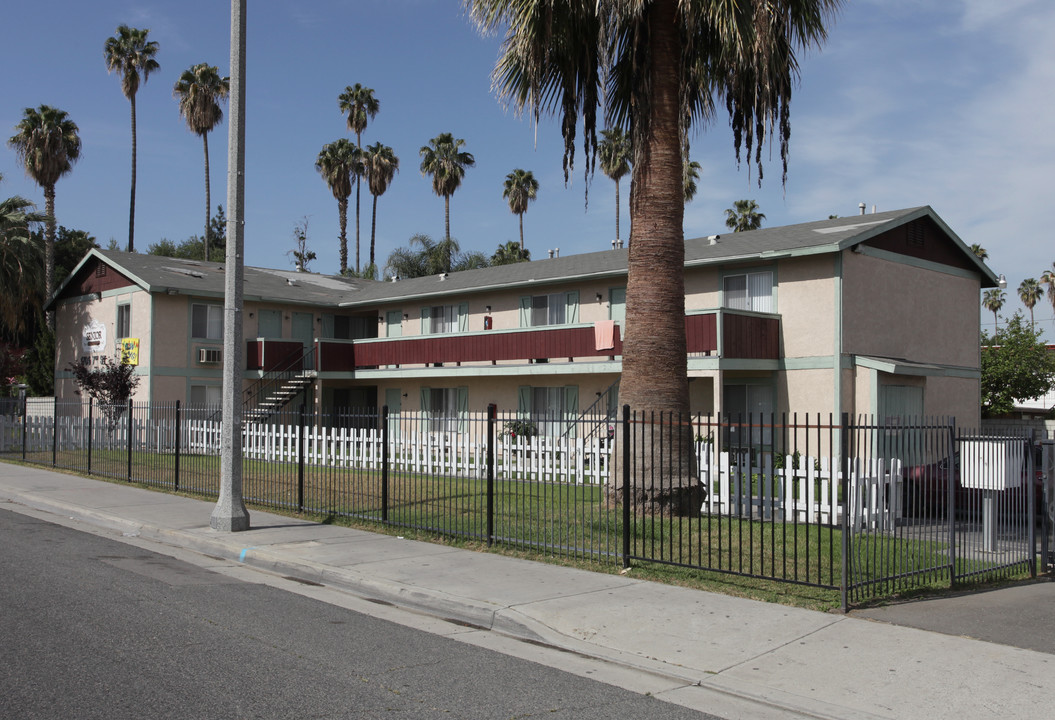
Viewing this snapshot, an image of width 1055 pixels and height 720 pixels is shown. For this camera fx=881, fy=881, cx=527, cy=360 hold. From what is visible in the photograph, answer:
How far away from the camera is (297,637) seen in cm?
730

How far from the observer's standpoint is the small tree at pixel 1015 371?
35.0 m

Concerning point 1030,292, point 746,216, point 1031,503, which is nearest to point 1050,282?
point 1030,292

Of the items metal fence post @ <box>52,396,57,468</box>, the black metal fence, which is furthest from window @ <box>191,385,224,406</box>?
the black metal fence

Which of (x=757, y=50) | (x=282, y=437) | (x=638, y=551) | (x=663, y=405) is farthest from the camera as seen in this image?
(x=282, y=437)

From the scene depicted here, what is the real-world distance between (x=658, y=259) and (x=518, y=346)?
14.4 meters

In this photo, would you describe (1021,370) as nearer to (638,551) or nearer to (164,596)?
(638,551)

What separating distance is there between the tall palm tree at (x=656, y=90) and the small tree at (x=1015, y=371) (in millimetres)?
26504

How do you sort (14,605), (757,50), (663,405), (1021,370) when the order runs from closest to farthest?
(14,605) → (757,50) → (663,405) → (1021,370)

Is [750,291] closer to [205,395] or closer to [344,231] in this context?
[205,395]

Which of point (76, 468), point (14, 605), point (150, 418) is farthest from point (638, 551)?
point (76, 468)

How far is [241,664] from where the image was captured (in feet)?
21.0

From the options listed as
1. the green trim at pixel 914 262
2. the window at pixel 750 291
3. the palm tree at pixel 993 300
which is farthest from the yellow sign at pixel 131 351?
the palm tree at pixel 993 300

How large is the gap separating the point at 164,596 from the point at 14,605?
1291 millimetres

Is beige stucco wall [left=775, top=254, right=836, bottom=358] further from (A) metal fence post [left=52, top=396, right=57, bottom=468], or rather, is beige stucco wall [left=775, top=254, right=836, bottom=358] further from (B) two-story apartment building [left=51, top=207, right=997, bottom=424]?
(A) metal fence post [left=52, top=396, right=57, bottom=468]
